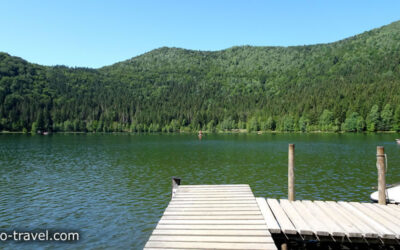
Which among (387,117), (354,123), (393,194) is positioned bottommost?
(393,194)

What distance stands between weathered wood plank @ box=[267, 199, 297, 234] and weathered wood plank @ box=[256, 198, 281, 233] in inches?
7.5

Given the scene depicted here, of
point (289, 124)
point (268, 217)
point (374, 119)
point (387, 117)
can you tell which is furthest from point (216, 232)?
point (289, 124)

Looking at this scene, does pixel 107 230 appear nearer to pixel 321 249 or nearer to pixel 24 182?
pixel 321 249

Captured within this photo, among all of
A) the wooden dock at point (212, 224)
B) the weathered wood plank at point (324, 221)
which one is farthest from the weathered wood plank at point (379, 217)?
the wooden dock at point (212, 224)

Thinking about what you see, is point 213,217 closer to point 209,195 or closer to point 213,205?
point 213,205

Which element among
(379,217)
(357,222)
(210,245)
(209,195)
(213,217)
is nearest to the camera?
(210,245)

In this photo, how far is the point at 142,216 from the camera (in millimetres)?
20656

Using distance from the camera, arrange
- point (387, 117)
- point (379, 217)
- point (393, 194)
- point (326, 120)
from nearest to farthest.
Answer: point (379, 217), point (393, 194), point (387, 117), point (326, 120)

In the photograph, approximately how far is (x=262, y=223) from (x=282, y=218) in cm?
126

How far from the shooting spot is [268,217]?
41.4 feet

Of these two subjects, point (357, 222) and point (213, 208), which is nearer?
point (357, 222)

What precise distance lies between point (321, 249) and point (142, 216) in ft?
39.6

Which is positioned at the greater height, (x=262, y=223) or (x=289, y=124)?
(x=289, y=124)

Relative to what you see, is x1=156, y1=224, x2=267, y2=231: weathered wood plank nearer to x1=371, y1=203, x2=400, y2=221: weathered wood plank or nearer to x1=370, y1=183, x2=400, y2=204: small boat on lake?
x1=371, y1=203, x2=400, y2=221: weathered wood plank
